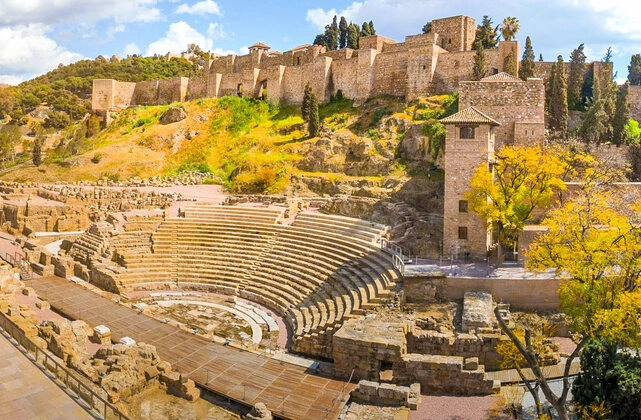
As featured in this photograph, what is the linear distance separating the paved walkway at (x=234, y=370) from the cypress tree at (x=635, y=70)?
5347 cm

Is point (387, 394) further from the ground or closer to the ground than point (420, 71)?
closer to the ground

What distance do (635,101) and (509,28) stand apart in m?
11.2

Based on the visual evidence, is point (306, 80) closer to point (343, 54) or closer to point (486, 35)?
point (343, 54)

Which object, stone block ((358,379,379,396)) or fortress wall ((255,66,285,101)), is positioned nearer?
stone block ((358,379,379,396))

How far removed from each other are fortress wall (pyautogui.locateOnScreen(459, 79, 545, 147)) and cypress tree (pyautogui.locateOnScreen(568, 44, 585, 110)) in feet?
34.0

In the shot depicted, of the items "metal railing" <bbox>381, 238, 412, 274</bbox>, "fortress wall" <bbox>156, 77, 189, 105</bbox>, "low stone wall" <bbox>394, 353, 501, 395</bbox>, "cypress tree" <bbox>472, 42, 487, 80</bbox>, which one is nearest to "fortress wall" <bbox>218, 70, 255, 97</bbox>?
"fortress wall" <bbox>156, 77, 189, 105</bbox>

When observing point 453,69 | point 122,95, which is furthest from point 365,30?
point 122,95

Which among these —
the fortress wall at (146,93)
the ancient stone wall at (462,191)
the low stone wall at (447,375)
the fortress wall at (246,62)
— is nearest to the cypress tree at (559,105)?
the ancient stone wall at (462,191)

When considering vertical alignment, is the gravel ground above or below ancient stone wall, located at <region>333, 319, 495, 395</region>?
below

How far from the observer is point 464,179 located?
23797 millimetres

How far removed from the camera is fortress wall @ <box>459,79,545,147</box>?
30.3 m

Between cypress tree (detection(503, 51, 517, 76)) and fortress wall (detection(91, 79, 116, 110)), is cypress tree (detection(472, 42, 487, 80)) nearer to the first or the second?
cypress tree (detection(503, 51, 517, 76))

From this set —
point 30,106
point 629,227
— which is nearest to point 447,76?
point 629,227

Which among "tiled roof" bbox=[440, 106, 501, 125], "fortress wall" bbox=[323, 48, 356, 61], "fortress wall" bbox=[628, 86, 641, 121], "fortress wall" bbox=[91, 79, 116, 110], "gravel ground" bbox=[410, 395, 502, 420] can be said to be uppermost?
"fortress wall" bbox=[323, 48, 356, 61]
